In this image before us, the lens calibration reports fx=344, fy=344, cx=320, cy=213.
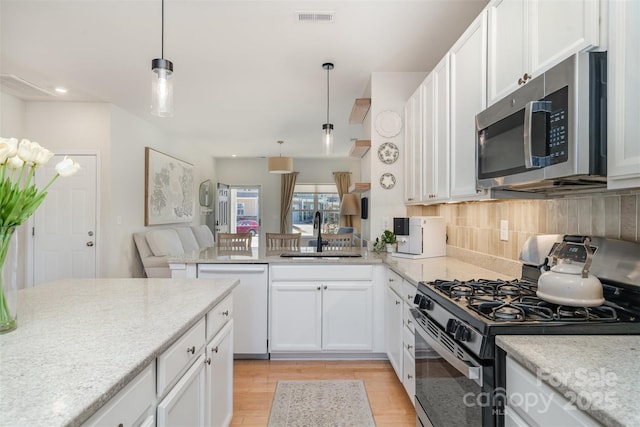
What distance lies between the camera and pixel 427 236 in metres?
2.82

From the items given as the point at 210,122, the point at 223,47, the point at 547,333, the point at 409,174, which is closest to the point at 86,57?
the point at 223,47

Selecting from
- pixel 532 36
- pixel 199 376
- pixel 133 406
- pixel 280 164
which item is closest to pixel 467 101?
pixel 532 36

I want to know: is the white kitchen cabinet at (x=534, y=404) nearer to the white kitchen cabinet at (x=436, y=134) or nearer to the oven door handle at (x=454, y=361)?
the oven door handle at (x=454, y=361)

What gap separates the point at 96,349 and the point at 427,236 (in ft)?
7.85

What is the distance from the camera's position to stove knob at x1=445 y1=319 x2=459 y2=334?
4.18 feet

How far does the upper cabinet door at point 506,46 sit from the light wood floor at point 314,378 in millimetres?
1911

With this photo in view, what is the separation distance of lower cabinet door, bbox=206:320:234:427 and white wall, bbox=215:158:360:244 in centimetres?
693

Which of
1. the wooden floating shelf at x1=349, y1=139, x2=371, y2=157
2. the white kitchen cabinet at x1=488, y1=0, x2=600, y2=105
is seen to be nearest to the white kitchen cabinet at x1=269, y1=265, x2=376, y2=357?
the wooden floating shelf at x1=349, y1=139, x2=371, y2=157

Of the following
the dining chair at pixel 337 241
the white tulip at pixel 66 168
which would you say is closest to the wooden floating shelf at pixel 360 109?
the dining chair at pixel 337 241

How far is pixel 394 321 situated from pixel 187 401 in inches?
65.2

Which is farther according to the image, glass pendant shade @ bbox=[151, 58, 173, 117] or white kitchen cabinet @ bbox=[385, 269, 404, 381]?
Result: white kitchen cabinet @ bbox=[385, 269, 404, 381]

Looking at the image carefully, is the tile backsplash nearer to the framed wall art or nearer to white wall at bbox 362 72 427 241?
white wall at bbox 362 72 427 241

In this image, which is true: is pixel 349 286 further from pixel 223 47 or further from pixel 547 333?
pixel 223 47

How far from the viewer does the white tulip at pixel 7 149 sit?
3.32 ft
